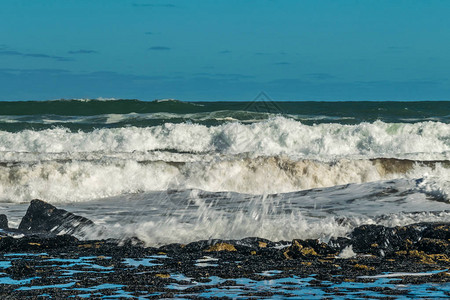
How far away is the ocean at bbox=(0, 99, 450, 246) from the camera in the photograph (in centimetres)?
1115

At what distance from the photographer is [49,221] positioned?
11.4m

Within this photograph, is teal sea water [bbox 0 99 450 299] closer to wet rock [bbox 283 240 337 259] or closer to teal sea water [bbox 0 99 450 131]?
teal sea water [bbox 0 99 450 131]

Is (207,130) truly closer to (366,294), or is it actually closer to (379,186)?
(379,186)

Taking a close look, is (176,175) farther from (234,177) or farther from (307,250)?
(307,250)

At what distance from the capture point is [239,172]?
792 inches

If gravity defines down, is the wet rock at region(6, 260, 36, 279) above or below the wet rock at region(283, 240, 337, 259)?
below

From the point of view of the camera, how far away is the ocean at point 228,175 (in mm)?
11148

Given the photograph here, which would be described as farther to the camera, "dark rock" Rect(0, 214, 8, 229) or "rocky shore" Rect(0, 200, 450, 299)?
"dark rock" Rect(0, 214, 8, 229)

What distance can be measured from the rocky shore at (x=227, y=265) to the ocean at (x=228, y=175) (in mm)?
754

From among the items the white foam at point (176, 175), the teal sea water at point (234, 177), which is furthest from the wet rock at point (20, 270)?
the white foam at point (176, 175)

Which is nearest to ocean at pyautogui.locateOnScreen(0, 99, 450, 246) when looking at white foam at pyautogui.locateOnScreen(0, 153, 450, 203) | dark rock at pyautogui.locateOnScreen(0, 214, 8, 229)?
white foam at pyautogui.locateOnScreen(0, 153, 450, 203)

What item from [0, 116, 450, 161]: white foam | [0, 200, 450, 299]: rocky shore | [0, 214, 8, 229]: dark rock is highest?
[0, 116, 450, 161]: white foam

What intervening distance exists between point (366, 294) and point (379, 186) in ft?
25.3

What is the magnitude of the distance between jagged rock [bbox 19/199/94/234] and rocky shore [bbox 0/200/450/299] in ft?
0.58
